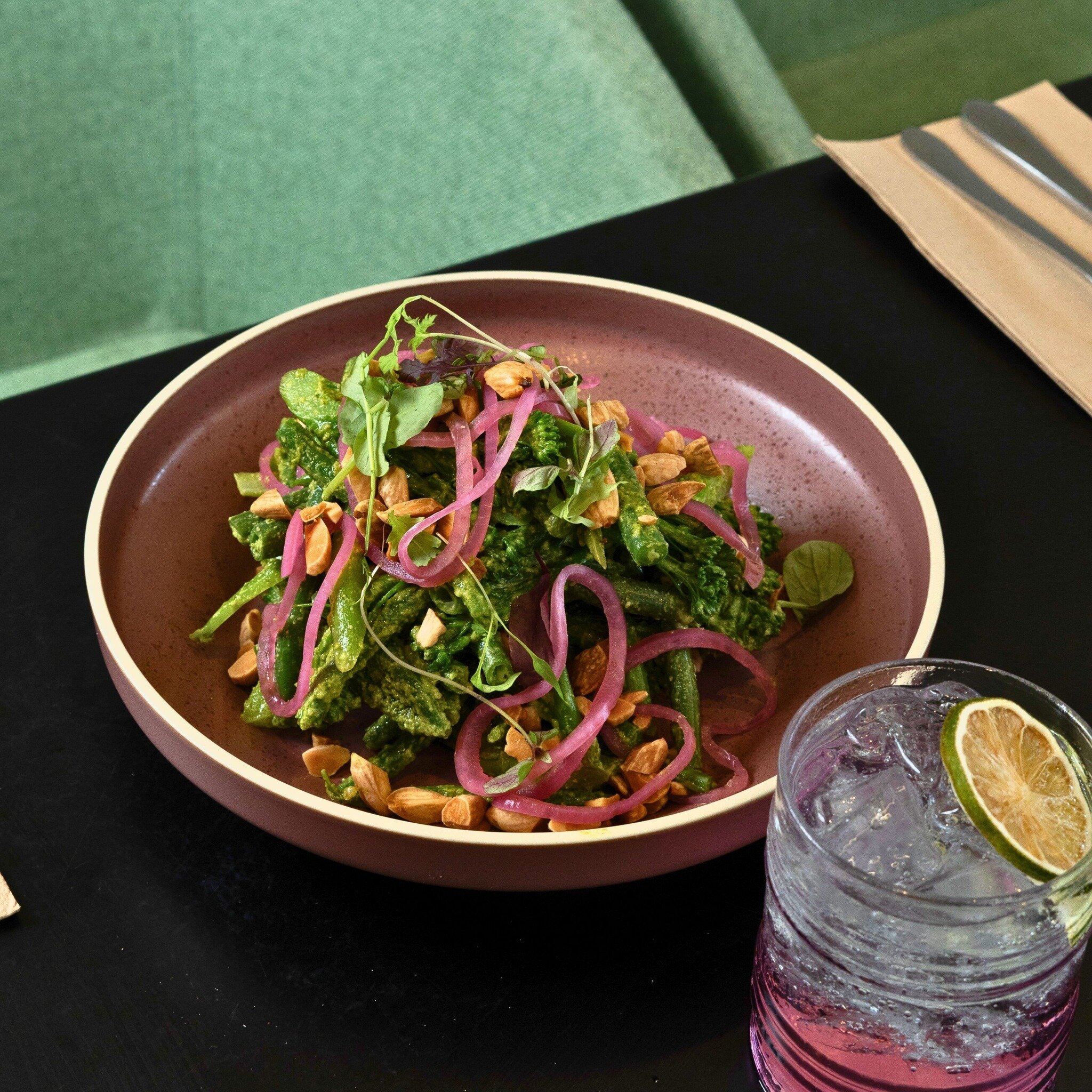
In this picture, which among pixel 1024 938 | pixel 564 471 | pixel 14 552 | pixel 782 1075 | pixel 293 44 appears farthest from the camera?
pixel 293 44

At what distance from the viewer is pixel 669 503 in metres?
1.20

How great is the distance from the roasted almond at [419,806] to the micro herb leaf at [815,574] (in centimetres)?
46

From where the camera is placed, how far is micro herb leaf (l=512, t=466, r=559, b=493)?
1.10 metres

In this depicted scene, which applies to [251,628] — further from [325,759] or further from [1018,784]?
[1018,784]

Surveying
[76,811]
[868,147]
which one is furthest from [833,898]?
[868,147]

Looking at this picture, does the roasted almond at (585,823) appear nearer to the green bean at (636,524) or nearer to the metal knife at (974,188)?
A: the green bean at (636,524)

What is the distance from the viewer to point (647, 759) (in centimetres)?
110

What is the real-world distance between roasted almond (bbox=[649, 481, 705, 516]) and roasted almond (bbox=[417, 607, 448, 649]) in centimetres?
26

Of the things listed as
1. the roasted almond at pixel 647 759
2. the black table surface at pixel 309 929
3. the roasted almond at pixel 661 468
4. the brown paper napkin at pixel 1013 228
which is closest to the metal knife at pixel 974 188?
the brown paper napkin at pixel 1013 228

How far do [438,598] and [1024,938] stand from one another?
2.09ft

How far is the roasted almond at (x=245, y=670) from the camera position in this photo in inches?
47.1

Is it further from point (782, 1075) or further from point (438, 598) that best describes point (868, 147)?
point (782, 1075)

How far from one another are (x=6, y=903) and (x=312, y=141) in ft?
6.62

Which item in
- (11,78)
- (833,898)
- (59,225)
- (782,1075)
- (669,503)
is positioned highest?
(833,898)
